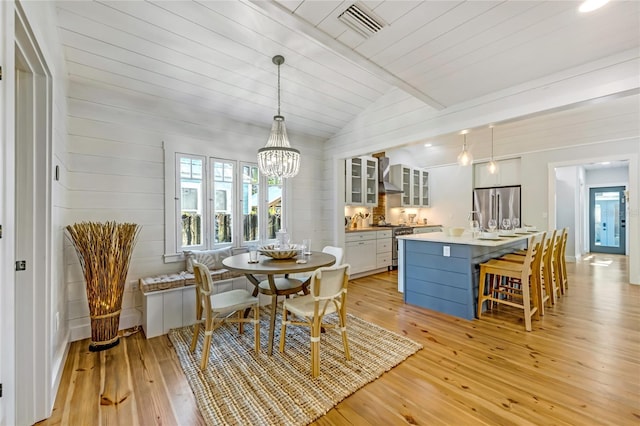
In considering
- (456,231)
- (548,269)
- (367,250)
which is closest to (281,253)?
(456,231)

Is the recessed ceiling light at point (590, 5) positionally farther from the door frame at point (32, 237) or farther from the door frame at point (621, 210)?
the door frame at point (621, 210)

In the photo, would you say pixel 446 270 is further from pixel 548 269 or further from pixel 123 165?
pixel 123 165

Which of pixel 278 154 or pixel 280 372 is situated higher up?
pixel 278 154

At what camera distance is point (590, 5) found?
1.77 metres

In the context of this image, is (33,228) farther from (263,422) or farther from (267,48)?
(267,48)

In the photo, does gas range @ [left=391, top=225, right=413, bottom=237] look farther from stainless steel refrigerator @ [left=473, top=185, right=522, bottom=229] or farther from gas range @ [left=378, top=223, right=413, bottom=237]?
stainless steel refrigerator @ [left=473, top=185, right=522, bottom=229]

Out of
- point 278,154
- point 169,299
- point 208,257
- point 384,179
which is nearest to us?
point 278,154

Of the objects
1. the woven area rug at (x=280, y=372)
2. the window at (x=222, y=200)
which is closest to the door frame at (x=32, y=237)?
the woven area rug at (x=280, y=372)

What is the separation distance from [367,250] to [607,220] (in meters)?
7.88

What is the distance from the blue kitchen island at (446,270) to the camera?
10.4 ft

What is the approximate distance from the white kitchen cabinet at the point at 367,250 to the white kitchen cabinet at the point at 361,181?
0.65 meters

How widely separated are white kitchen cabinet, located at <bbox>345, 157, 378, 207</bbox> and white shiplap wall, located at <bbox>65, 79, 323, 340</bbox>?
2.38 m

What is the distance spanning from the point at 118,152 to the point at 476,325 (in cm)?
436

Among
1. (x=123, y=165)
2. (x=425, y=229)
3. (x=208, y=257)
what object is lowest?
(x=208, y=257)
